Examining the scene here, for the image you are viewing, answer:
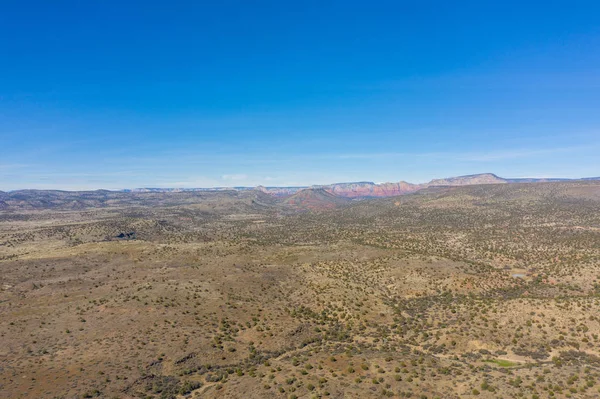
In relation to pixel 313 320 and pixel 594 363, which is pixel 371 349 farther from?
pixel 594 363

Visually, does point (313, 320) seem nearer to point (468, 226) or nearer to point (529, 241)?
point (529, 241)

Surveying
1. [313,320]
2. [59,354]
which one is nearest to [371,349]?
[313,320]

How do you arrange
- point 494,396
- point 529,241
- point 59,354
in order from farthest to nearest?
1. point 529,241
2. point 59,354
3. point 494,396

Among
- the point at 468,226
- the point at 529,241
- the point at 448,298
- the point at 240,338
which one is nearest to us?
the point at 240,338

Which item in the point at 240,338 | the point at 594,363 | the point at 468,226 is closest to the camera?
the point at 594,363

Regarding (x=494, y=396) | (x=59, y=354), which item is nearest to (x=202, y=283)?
(x=59, y=354)

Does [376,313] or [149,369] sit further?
[376,313]
